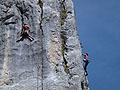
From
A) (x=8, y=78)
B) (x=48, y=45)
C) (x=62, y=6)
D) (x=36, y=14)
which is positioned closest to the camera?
(x=8, y=78)

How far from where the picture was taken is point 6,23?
1362cm

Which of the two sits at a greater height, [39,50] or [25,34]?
[25,34]

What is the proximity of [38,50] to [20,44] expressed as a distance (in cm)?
118

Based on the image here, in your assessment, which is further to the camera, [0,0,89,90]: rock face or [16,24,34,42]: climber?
[16,24,34,42]: climber

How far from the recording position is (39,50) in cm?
1287

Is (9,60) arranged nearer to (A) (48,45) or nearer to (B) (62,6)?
(A) (48,45)

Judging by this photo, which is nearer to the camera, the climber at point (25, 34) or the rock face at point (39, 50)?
the rock face at point (39, 50)

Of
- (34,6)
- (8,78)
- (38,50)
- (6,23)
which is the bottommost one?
(8,78)

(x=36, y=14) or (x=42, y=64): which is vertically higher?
(x=36, y=14)

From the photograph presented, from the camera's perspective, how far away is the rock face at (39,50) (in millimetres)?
11992

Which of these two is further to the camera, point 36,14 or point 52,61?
point 36,14

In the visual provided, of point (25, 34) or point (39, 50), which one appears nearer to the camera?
point (39, 50)

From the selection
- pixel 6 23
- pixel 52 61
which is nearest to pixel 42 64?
pixel 52 61

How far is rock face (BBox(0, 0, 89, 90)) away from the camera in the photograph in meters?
12.0
